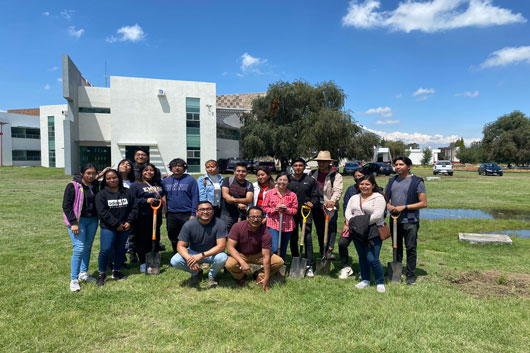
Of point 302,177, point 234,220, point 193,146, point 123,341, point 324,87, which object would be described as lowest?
point 123,341

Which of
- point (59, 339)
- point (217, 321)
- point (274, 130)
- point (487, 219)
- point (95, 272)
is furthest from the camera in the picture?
point (274, 130)

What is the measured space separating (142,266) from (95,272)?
0.74 metres

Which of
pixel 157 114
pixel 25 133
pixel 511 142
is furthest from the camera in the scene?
pixel 511 142

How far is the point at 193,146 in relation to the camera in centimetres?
3250

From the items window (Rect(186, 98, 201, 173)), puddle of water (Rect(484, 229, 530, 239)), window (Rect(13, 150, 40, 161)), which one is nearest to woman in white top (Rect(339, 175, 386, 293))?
puddle of water (Rect(484, 229, 530, 239))

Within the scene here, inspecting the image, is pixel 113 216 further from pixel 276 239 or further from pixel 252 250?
pixel 276 239

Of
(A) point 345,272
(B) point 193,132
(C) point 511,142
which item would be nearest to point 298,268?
(A) point 345,272

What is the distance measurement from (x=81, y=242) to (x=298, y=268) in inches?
119

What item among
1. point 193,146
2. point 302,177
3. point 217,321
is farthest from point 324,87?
point 217,321

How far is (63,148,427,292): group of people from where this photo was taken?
4.52 metres

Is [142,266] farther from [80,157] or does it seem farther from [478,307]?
[80,157]

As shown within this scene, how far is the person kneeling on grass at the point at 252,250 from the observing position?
14.8ft

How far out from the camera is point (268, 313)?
12.5 feet

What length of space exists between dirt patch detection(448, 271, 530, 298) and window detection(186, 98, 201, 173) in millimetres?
29156
